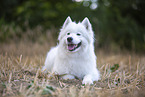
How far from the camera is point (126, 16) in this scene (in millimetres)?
9023

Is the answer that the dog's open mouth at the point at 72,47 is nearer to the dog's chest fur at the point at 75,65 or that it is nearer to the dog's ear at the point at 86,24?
the dog's chest fur at the point at 75,65

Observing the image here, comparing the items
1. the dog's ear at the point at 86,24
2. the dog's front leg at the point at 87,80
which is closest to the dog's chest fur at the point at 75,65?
the dog's front leg at the point at 87,80

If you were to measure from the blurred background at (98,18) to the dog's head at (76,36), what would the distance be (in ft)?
14.0

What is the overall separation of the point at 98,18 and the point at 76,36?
6.17 m

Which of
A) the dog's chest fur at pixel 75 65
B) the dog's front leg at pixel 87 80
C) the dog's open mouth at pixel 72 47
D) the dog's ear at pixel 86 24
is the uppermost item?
the dog's ear at pixel 86 24

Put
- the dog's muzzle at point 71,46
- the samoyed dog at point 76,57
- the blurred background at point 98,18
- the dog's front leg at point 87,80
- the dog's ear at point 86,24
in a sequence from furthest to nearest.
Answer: the blurred background at point 98,18 < the dog's ear at point 86,24 < the samoyed dog at point 76,57 < the dog's muzzle at point 71,46 < the dog's front leg at point 87,80

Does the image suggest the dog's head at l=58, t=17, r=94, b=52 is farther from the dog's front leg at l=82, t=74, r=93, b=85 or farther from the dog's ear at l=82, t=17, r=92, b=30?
the dog's front leg at l=82, t=74, r=93, b=85

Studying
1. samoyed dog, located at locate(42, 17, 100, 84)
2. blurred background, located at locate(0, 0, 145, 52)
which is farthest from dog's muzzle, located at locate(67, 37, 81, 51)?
blurred background, located at locate(0, 0, 145, 52)

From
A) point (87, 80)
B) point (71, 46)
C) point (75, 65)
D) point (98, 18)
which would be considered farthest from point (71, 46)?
point (98, 18)

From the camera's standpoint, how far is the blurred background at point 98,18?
852 centimetres

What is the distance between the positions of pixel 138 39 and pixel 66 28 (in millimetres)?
6097

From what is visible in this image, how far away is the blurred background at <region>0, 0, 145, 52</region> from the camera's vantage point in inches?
335

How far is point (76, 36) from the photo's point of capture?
3471 mm

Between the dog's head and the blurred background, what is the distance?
4256mm
